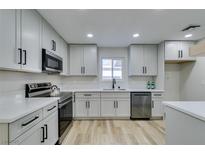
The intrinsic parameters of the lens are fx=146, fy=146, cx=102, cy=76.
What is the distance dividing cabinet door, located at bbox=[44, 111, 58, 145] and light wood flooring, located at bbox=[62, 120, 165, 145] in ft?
1.68

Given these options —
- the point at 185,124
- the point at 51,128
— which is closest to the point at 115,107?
the point at 51,128

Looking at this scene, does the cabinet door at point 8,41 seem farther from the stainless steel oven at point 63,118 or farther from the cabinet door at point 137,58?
the cabinet door at point 137,58

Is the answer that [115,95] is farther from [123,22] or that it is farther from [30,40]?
[30,40]

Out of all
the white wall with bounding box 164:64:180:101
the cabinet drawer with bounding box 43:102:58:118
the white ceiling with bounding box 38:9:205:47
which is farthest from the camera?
the white wall with bounding box 164:64:180:101

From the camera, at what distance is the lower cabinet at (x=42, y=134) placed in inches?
54.4

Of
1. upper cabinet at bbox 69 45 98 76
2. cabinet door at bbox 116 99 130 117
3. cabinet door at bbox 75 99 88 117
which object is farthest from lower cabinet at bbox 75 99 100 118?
upper cabinet at bbox 69 45 98 76

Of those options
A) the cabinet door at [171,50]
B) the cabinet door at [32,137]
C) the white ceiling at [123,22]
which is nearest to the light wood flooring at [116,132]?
the cabinet door at [32,137]

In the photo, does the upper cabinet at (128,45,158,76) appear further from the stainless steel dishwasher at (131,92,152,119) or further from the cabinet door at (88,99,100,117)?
the cabinet door at (88,99,100,117)

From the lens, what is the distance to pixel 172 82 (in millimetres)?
4863

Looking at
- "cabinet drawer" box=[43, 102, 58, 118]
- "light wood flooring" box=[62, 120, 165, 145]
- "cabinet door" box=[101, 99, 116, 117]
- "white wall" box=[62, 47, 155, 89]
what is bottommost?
"light wood flooring" box=[62, 120, 165, 145]

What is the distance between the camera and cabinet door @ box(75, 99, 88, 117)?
172 inches

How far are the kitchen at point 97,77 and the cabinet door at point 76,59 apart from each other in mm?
32

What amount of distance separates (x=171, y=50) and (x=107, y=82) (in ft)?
7.33
